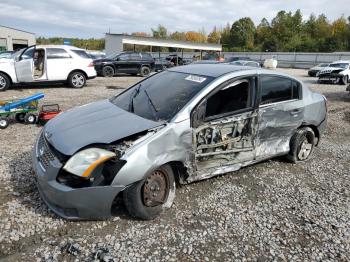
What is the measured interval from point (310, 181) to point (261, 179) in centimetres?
76

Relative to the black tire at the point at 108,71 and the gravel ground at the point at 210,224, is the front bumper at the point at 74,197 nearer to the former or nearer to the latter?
the gravel ground at the point at 210,224

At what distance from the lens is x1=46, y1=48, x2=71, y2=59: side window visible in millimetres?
11406

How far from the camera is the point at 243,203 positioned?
3682mm

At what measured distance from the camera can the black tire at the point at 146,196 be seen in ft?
9.86

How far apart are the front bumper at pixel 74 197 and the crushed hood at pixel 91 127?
0.82 ft

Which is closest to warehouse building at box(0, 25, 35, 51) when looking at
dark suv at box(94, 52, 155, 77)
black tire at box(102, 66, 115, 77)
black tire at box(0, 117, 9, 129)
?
dark suv at box(94, 52, 155, 77)

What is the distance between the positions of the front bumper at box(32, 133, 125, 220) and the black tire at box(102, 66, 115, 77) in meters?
15.7

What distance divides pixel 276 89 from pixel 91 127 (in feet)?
9.07

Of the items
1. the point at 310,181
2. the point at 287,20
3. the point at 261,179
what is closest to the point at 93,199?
the point at 261,179

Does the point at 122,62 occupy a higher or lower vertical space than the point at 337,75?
higher

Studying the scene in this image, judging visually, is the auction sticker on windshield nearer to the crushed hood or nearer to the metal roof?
the crushed hood

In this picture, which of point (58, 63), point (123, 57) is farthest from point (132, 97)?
point (123, 57)

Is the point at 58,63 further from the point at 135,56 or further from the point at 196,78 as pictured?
the point at 196,78

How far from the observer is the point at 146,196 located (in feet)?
10.3
